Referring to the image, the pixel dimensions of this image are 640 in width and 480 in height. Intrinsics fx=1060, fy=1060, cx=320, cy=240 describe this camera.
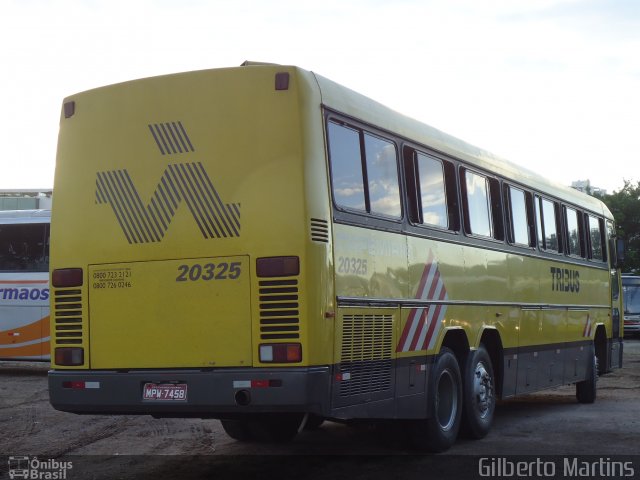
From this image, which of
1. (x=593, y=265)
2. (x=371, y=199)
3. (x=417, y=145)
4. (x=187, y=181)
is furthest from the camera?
(x=593, y=265)

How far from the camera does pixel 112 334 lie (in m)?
8.84

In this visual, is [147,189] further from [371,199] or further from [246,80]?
[371,199]

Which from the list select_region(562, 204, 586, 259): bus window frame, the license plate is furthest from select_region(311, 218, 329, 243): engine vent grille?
select_region(562, 204, 586, 259): bus window frame

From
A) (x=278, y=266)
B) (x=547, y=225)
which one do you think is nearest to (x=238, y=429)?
(x=278, y=266)

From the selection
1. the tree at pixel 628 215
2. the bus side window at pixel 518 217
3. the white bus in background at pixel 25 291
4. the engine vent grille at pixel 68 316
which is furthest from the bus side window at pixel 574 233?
the tree at pixel 628 215

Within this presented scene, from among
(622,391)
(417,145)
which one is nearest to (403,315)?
(417,145)

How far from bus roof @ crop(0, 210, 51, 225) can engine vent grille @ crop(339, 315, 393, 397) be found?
14.2 meters

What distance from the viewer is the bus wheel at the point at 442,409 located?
10383 millimetres

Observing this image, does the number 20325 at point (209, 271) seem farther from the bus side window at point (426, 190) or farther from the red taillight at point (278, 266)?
the bus side window at point (426, 190)

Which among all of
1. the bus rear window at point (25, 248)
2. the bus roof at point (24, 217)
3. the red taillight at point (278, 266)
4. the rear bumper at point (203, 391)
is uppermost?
the bus roof at point (24, 217)

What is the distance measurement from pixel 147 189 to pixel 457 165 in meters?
4.19

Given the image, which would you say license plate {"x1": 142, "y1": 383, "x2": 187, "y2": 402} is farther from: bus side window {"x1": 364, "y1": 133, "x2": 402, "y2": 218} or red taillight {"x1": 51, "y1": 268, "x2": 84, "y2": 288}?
bus side window {"x1": 364, "y1": 133, "x2": 402, "y2": 218}

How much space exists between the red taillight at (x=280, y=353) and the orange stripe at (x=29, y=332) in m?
14.4

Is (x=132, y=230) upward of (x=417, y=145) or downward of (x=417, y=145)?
downward
